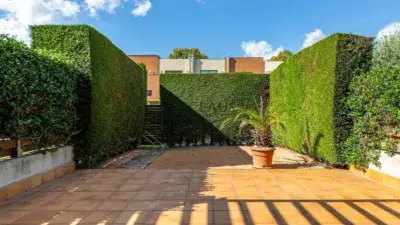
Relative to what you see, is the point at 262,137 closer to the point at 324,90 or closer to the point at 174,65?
the point at 324,90

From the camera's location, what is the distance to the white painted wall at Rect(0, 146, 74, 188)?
4.12m

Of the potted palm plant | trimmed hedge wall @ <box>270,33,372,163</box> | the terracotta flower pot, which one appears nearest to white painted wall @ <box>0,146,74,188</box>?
the potted palm plant

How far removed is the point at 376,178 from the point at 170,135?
8.18 m

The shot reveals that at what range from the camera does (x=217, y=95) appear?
12.1 metres

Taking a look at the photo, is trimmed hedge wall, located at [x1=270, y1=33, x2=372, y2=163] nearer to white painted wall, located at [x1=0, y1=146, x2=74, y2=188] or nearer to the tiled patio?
the tiled patio

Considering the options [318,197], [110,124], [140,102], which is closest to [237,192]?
[318,197]

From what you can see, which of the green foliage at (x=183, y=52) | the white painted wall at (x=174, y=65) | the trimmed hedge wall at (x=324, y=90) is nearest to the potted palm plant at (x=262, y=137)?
the trimmed hedge wall at (x=324, y=90)

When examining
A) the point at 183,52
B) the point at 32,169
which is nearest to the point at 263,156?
the point at 32,169

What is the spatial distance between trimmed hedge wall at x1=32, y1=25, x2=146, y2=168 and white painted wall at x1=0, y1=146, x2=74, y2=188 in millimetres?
521

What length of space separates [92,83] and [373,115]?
5361mm

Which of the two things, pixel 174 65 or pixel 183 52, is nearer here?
pixel 174 65

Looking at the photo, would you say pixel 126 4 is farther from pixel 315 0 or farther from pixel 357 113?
pixel 357 113

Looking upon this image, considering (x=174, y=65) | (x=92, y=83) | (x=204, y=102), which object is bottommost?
(x=204, y=102)

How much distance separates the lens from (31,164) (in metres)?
4.78
